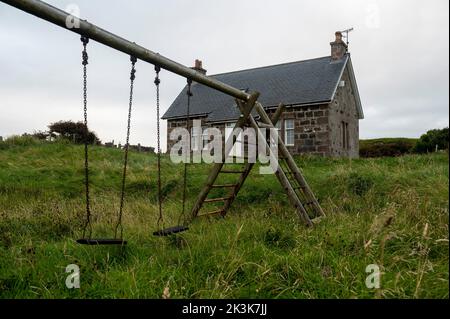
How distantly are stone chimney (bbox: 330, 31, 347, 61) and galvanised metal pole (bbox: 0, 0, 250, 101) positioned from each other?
15.9 meters

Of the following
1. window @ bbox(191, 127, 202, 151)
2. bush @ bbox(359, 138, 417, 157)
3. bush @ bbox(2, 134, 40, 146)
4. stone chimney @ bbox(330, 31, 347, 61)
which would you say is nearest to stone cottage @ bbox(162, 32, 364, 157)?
stone chimney @ bbox(330, 31, 347, 61)

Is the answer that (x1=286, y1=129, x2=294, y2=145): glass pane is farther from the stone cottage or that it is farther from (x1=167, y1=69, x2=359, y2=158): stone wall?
(x1=167, y1=69, x2=359, y2=158): stone wall

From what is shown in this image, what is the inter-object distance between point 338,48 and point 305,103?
3939mm

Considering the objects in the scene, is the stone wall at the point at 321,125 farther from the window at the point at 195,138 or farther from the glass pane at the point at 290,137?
the window at the point at 195,138

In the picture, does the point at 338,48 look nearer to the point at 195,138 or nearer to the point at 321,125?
the point at 321,125

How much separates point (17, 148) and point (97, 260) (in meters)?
14.2

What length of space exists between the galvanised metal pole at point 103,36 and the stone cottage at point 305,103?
13.4 m

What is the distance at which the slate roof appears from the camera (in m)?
18.4

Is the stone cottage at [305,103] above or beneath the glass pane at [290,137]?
above

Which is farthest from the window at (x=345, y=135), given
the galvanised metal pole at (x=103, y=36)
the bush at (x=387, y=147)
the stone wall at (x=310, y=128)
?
the galvanised metal pole at (x=103, y=36)

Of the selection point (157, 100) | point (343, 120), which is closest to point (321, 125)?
point (343, 120)

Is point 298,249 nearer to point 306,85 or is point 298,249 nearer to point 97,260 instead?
point 97,260

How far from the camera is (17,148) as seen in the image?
15.8 m

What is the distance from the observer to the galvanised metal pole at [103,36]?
3.47 m
